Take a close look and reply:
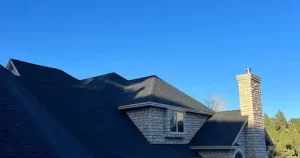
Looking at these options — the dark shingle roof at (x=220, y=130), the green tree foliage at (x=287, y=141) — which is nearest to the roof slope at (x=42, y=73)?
the dark shingle roof at (x=220, y=130)

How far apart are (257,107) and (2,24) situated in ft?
49.4

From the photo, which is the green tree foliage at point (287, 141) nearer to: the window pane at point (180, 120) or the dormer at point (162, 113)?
the dormer at point (162, 113)

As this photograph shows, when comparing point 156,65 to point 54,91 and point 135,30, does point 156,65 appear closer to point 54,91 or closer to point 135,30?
point 135,30

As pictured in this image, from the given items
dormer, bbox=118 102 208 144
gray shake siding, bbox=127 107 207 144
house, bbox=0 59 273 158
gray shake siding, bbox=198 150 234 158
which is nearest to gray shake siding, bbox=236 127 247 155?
house, bbox=0 59 273 158

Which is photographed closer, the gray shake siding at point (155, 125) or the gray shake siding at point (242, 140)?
the gray shake siding at point (155, 125)

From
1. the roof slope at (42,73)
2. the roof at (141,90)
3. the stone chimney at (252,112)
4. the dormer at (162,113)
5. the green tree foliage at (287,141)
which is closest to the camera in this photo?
the dormer at (162,113)

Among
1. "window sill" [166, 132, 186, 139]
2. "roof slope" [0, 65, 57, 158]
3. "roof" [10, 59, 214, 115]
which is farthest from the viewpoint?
"roof" [10, 59, 214, 115]

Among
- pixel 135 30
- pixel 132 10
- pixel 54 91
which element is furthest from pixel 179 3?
pixel 54 91

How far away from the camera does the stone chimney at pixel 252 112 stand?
51.5ft

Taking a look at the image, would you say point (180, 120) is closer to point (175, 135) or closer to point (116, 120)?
point (175, 135)

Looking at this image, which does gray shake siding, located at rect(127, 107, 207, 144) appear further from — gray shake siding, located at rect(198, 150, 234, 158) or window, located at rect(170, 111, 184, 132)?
gray shake siding, located at rect(198, 150, 234, 158)

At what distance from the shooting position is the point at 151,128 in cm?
1371

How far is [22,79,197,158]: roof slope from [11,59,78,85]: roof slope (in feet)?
18.3

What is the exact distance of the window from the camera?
579 inches
